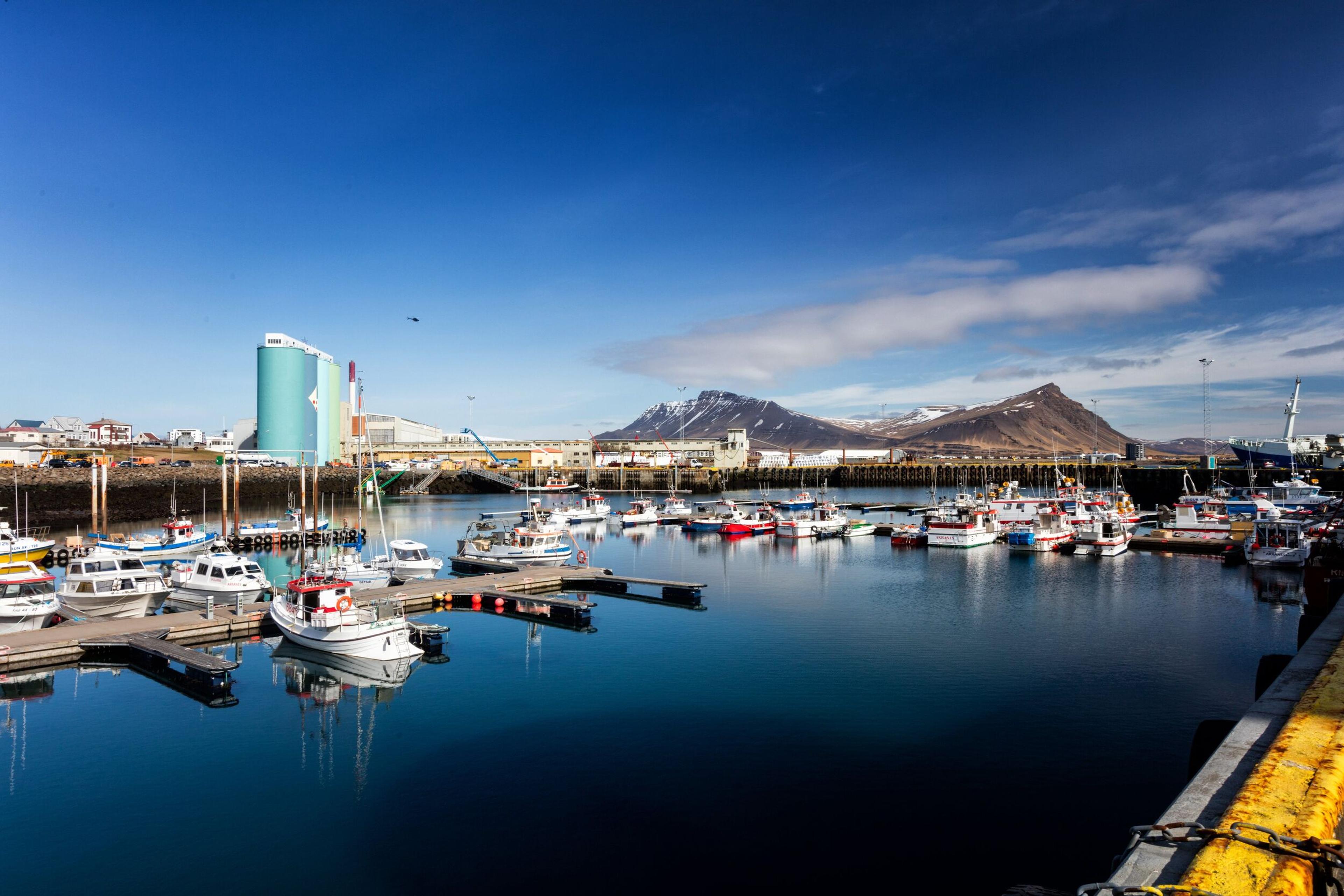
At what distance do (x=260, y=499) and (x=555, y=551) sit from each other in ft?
208

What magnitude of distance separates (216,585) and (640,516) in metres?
46.0

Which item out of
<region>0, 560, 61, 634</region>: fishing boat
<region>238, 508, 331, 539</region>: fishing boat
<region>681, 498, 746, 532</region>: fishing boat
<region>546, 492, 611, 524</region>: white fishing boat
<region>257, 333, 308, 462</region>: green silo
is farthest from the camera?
<region>257, 333, 308, 462</region>: green silo

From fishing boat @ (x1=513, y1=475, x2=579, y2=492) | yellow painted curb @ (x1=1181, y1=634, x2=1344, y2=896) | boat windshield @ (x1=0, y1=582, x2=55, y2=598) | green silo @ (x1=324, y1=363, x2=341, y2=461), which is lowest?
boat windshield @ (x1=0, y1=582, x2=55, y2=598)

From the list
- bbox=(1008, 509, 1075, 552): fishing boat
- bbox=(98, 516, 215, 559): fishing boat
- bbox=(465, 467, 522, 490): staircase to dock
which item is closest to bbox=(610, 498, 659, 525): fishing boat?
bbox=(1008, 509, 1075, 552): fishing boat

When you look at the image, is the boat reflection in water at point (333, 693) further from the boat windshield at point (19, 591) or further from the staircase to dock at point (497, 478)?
the staircase to dock at point (497, 478)

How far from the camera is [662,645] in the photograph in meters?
25.7

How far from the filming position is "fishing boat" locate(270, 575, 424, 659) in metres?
21.9

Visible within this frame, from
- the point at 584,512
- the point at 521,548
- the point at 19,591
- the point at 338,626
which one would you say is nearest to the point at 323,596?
the point at 338,626

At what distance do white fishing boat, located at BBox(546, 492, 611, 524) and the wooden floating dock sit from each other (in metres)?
30.7

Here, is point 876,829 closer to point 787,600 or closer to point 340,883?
point 340,883

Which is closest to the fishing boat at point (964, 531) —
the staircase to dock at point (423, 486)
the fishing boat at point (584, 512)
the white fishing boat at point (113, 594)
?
the fishing boat at point (584, 512)

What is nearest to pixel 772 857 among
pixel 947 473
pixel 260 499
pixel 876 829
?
pixel 876 829

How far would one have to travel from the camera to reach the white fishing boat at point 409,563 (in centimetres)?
3612

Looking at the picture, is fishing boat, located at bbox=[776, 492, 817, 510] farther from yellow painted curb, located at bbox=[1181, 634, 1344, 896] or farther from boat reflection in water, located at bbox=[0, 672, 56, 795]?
yellow painted curb, located at bbox=[1181, 634, 1344, 896]
